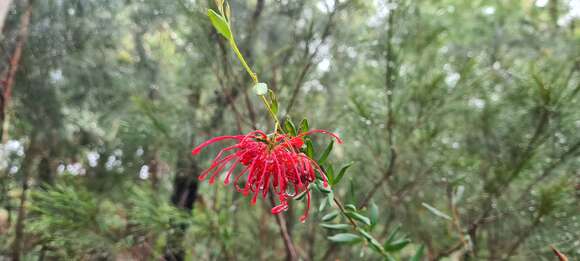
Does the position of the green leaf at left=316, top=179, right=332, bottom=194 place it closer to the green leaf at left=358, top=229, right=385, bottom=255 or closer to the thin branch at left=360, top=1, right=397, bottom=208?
the green leaf at left=358, top=229, right=385, bottom=255

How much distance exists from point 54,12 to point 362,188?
1411 mm

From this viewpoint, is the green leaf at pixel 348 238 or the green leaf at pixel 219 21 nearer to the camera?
the green leaf at pixel 219 21

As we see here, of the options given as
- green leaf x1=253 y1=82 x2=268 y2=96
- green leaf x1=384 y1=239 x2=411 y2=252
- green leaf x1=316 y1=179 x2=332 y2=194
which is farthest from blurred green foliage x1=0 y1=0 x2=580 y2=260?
green leaf x1=253 y1=82 x2=268 y2=96

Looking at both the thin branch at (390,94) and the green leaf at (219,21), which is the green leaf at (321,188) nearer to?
the green leaf at (219,21)

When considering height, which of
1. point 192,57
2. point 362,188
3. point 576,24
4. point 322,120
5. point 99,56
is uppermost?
point 99,56

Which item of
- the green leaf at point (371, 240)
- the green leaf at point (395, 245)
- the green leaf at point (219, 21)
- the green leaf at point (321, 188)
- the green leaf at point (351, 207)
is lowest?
the green leaf at point (395, 245)

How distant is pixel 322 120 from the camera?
145 cm

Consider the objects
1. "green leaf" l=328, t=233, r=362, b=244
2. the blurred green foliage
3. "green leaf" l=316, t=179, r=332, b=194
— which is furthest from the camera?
the blurred green foliage

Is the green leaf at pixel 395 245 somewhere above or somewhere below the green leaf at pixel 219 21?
below

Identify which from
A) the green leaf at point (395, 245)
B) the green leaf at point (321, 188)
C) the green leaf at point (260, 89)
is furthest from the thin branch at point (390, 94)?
the green leaf at point (260, 89)

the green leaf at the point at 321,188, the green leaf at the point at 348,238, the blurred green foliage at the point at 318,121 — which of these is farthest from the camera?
the blurred green foliage at the point at 318,121

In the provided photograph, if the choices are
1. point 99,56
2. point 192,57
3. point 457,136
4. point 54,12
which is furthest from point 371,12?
point 99,56

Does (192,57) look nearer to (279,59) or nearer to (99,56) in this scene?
(279,59)

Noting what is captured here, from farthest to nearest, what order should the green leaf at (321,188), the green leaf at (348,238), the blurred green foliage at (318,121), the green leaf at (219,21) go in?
the blurred green foliage at (318,121), the green leaf at (348,238), the green leaf at (321,188), the green leaf at (219,21)
